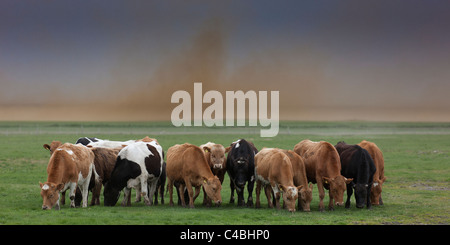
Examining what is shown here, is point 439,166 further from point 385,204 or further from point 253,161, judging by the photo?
point 253,161

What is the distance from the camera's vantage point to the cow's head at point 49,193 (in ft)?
51.8

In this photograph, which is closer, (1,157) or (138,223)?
(138,223)

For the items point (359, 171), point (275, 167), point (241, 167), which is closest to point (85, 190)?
point (241, 167)

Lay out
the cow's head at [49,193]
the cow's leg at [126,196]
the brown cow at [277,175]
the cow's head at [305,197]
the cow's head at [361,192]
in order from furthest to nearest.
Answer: the cow's leg at [126,196] → the cow's head at [361,192] → the cow's head at [305,197] → the brown cow at [277,175] → the cow's head at [49,193]

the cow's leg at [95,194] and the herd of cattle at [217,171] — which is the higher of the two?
the herd of cattle at [217,171]

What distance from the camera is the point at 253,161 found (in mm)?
18906

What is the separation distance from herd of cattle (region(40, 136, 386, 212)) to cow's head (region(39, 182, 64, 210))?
0.07 m

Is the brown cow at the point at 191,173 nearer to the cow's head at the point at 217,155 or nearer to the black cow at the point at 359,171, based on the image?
the cow's head at the point at 217,155

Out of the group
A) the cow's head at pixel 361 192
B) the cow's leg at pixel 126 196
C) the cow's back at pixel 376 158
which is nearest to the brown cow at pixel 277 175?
the cow's head at pixel 361 192

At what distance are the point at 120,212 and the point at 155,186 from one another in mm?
3234

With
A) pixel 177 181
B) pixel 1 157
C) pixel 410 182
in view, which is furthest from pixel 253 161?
pixel 1 157

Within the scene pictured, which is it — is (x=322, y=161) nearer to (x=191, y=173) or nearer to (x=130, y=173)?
(x=191, y=173)

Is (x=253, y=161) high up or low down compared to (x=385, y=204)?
up

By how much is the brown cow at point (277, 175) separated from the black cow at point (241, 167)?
14.0 inches
